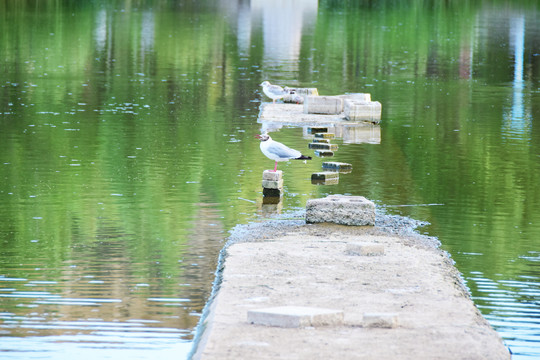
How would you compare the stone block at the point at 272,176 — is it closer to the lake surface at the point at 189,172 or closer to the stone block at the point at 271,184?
the stone block at the point at 271,184

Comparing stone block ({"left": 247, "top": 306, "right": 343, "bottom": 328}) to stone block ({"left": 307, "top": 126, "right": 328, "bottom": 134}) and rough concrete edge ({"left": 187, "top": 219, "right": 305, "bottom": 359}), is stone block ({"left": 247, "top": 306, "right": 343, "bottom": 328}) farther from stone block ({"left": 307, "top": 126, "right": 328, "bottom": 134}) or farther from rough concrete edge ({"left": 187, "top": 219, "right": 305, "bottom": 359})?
stone block ({"left": 307, "top": 126, "right": 328, "bottom": 134})

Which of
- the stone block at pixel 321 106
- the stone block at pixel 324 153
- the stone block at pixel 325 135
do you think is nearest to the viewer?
the stone block at pixel 324 153

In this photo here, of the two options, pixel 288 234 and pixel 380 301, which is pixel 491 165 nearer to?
pixel 288 234

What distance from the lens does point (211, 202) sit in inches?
789

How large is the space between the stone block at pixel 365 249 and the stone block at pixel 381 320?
377 cm

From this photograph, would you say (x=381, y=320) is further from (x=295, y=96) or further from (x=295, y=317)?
(x=295, y=96)

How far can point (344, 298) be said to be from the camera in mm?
12406

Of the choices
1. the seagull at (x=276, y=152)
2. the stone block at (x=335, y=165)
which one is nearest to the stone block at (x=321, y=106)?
the stone block at (x=335, y=165)

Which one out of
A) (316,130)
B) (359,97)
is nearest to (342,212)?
(316,130)

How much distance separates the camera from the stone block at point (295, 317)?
431 inches

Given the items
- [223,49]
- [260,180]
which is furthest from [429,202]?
[223,49]

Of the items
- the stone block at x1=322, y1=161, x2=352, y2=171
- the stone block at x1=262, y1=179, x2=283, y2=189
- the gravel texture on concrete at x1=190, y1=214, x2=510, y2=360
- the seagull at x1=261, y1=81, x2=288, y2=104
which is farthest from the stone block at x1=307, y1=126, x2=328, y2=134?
the gravel texture on concrete at x1=190, y1=214, x2=510, y2=360

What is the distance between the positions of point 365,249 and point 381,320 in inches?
152

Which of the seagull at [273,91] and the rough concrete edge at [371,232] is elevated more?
the seagull at [273,91]
